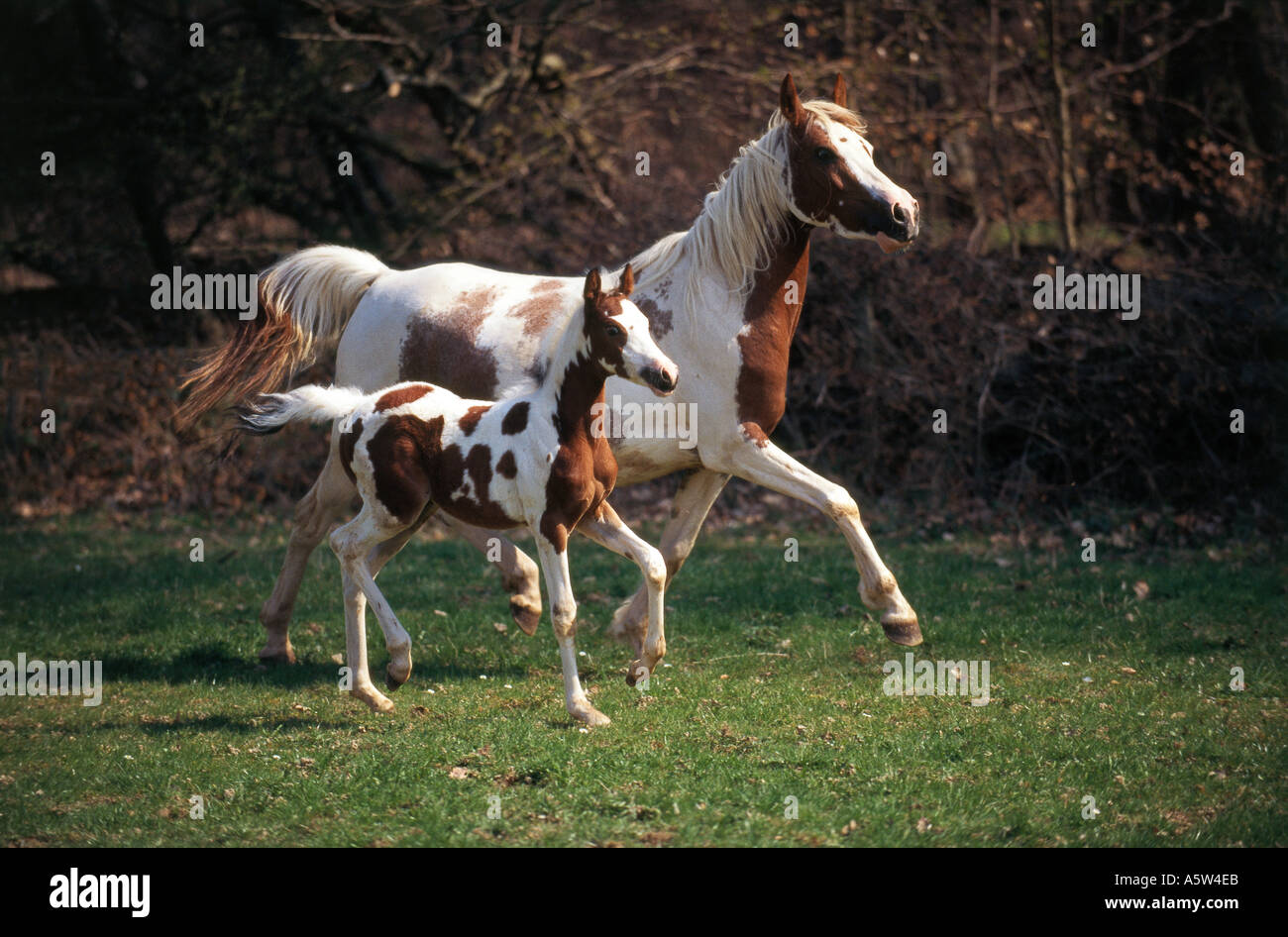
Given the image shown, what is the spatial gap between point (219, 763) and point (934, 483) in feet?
25.0

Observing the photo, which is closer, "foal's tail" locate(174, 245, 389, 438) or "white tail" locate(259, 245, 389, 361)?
"foal's tail" locate(174, 245, 389, 438)

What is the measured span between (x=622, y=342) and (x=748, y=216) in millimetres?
1573

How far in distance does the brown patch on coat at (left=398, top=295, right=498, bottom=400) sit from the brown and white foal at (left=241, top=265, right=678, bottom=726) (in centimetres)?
78

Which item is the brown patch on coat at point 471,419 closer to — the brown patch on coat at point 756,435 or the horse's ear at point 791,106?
the brown patch on coat at point 756,435

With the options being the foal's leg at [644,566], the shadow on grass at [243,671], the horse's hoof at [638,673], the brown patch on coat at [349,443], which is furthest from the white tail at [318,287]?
the horse's hoof at [638,673]

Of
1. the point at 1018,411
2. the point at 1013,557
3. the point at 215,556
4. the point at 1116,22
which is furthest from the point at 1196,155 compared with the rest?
the point at 215,556

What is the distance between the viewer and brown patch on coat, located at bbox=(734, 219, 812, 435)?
697 cm

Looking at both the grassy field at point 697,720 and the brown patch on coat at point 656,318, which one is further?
the brown patch on coat at point 656,318

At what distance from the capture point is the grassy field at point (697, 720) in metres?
5.14

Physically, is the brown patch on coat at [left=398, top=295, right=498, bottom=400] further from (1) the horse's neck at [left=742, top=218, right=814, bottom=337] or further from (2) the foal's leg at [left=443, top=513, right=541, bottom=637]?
(1) the horse's neck at [left=742, top=218, right=814, bottom=337]


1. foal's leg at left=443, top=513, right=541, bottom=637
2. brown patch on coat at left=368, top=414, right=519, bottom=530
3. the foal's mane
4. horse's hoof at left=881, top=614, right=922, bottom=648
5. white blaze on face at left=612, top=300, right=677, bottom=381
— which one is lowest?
horse's hoof at left=881, top=614, right=922, bottom=648

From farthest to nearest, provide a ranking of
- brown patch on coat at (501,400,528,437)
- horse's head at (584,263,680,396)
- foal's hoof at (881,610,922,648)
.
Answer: foal's hoof at (881,610,922,648) → brown patch on coat at (501,400,528,437) → horse's head at (584,263,680,396)

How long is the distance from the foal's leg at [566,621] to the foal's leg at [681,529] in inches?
46.2

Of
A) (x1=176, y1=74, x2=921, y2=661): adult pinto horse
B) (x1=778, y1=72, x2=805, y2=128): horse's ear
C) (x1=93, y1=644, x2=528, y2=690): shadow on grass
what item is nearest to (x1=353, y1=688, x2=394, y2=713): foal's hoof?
(x1=93, y1=644, x2=528, y2=690): shadow on grass
